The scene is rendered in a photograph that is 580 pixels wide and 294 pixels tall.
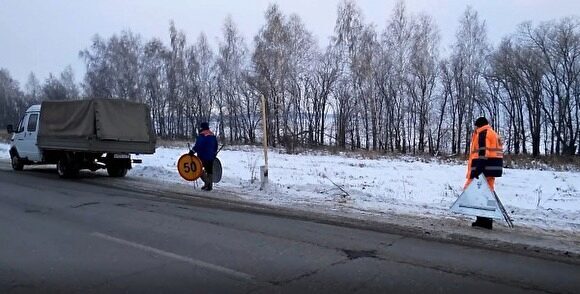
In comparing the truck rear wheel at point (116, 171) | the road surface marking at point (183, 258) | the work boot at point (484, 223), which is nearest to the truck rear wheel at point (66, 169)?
the truck rear wheel at point (116, 171)

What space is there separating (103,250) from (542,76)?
47.8 m

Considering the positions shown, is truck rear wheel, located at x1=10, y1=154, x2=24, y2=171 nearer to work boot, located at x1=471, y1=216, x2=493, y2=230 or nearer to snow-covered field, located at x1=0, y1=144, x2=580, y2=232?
snow-covered field, located at x1=0, y1=144, x2=580, y2=232

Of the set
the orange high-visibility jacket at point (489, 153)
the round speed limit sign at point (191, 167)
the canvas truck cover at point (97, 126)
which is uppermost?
the canvas truck cover at point (97, 126)

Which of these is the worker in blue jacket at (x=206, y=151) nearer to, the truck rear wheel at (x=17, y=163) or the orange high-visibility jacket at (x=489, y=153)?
the orange high-visibility jacket at (x=489, y=153)

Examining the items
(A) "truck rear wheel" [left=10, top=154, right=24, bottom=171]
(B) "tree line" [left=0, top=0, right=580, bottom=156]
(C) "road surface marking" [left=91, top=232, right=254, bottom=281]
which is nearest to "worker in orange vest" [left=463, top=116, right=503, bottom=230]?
(C) "road surface marking" [left=91, top=232, right=254, bottom=281]

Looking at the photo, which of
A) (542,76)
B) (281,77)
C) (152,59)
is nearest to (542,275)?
(281,77)

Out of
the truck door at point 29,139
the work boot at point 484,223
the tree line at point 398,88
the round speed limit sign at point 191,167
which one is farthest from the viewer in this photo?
the tree line at point 398,88

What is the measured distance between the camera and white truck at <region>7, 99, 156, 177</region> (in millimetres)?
14500

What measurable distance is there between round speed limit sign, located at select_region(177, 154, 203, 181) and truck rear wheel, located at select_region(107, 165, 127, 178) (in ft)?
12.2

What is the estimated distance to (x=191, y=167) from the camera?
1277cm

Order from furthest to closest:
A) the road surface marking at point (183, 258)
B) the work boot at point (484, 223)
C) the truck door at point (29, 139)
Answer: the truck door at point (29, 139) < the work boot at point (484, 223) < the road surface marking at point (183, 258)

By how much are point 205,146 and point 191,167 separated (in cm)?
68

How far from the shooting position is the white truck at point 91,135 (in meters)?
14.5

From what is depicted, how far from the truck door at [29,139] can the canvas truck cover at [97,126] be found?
0.62 m
